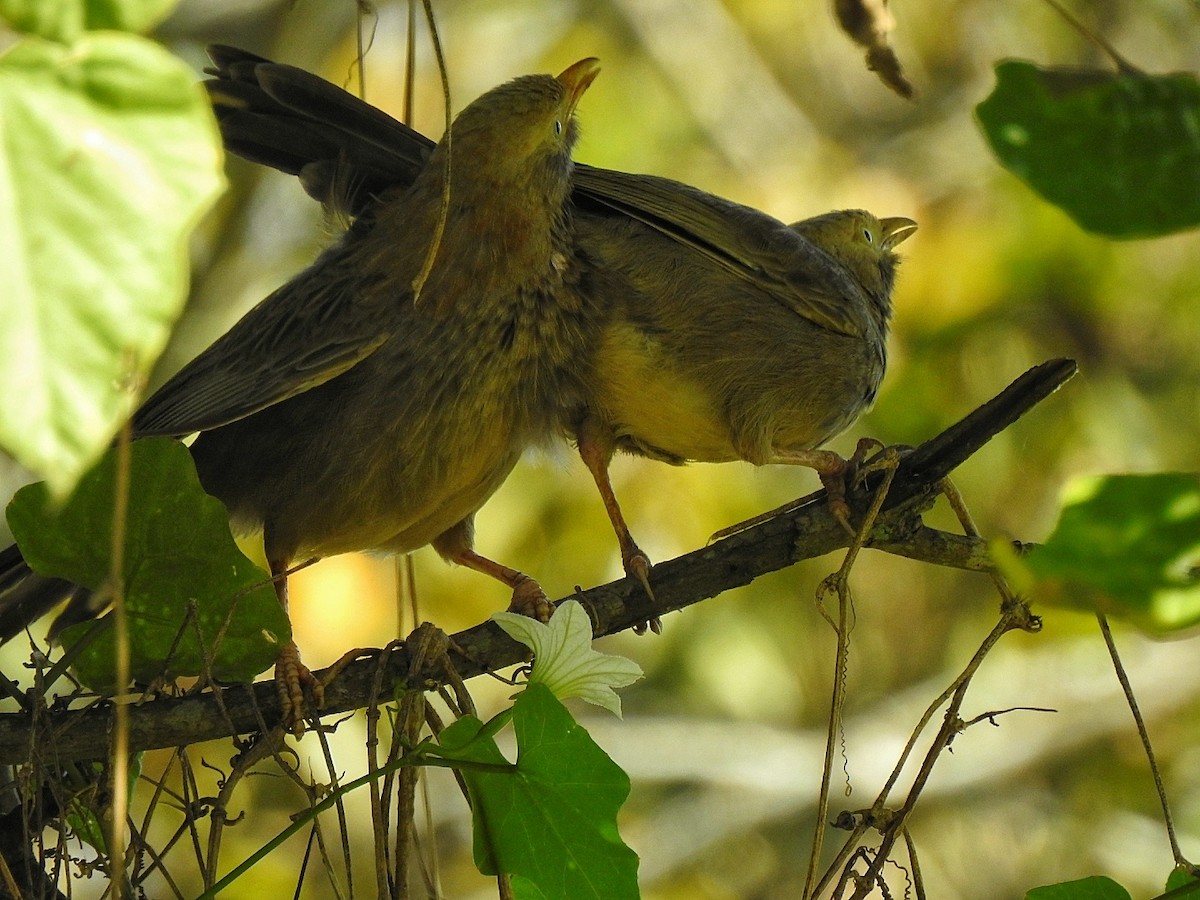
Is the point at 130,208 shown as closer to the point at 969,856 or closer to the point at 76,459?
the point at 76,459

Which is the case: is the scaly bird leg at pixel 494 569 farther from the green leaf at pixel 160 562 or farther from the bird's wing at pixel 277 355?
the green leaf at pixel 160 562

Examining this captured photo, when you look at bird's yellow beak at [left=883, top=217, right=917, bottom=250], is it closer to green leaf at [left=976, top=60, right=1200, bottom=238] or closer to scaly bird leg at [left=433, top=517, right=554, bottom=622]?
scaly bird leg at [left=433, top=517, right=554, bottom=622]

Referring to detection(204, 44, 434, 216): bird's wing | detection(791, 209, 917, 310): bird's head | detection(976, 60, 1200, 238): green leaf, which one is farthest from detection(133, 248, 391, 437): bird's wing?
detection(976, 60, 1200, 238): green leaf

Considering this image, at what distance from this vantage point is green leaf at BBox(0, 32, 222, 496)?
0.95 m

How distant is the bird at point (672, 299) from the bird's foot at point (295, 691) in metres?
0.82

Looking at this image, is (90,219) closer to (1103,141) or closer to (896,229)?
(1103,141)

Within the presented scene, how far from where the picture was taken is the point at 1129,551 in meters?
1.10

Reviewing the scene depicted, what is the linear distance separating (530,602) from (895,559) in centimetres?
491

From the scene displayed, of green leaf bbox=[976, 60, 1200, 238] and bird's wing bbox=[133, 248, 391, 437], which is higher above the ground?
bird's wing bbox=[133, 248, 391, 437]

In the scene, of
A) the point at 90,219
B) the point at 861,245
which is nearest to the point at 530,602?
the point at 861,245

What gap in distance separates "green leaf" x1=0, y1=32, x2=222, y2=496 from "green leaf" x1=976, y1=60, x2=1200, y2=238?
2.42ft

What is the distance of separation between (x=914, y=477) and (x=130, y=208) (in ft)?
6.12

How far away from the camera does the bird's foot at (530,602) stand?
3299 millimetres

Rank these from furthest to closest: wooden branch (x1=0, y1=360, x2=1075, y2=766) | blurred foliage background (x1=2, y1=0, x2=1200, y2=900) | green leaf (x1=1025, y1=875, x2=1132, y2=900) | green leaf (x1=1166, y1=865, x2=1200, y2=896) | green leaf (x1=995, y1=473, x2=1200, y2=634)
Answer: blurred foliage background (x1=2, y1=0, x2=1200, y2=900) < wooden branch (x1=0, y1=360, x2=1075, y2=766) < green leaf (x1=1025, y1=875, x2=1132, y2=900) < green leaf (x1=1166, y1=865, x2=1200, y2=896) < green leaf (x1=995, y1=473, x2=1200, y2=634)
